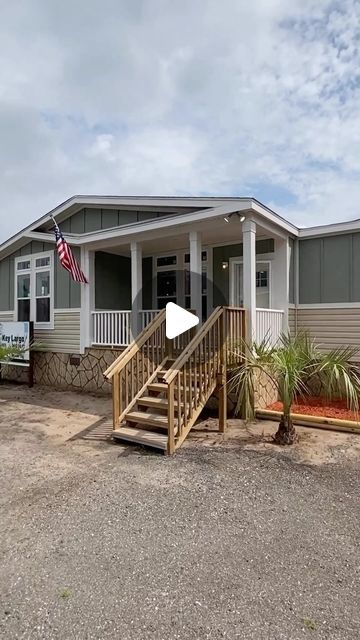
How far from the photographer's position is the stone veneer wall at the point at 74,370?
876 centimetres

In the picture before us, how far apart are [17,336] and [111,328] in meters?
3.06

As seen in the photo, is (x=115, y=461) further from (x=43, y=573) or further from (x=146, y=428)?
(x=43, y=573)

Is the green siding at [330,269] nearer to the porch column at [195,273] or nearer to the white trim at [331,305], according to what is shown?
the white trim at [331,305]

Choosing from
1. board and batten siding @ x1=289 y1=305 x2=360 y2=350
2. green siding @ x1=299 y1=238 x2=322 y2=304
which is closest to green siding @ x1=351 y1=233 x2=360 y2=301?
board and batten siding @ x1=289 y1=305 x2=360 y2=350

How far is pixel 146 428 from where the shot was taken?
5.40 meters

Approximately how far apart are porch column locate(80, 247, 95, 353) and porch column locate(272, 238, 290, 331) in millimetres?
4171

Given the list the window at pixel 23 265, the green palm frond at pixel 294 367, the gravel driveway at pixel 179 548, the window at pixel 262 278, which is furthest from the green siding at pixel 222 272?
the window at pixel 23 265

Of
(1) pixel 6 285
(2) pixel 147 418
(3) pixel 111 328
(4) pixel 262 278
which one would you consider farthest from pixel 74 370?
(4) pixel 262 278

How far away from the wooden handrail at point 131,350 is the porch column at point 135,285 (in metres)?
1.88

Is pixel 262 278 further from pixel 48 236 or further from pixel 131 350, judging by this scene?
pixel 48 236

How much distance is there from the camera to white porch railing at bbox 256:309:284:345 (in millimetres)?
6852

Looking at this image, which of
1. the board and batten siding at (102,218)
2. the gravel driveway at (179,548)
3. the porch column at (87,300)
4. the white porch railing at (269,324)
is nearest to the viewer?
the gravel driveway at (179,548)

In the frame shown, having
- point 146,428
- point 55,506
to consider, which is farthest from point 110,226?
point 55,506

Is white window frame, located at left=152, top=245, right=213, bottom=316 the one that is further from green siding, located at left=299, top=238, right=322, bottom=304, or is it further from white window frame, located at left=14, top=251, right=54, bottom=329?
white window frame, located at left=14, top=251, right=54, bottom=329
